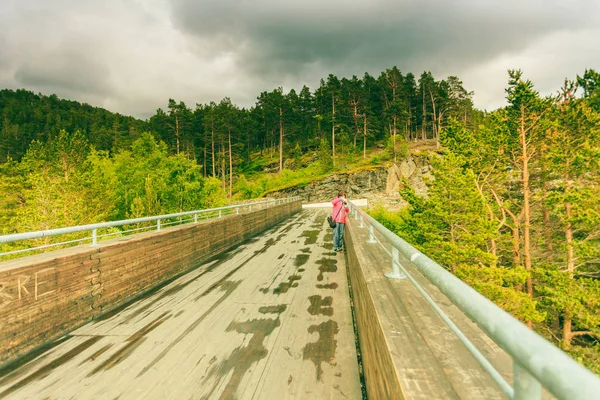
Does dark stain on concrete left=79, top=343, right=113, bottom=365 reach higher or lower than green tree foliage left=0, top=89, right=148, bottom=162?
lower

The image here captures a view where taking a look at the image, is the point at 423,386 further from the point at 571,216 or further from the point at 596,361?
the point at 596,361

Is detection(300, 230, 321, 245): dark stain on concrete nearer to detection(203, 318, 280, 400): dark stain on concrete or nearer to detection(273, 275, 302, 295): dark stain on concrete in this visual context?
detection(273, 275, 302, 295): dark stain on concrete

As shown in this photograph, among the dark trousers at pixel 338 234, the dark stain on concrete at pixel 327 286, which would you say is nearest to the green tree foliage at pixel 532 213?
the dark trousers at pixel 338 234

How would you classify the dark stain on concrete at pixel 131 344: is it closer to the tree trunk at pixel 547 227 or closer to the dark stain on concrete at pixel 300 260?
the dark stain on concrete at pixel 300 260

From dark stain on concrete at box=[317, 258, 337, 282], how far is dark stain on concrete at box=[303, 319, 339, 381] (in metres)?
2.36

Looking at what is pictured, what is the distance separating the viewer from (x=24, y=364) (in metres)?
3.69

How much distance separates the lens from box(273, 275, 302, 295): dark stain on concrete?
6184 millimetres


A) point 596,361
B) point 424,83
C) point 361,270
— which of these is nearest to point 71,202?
point 361,270

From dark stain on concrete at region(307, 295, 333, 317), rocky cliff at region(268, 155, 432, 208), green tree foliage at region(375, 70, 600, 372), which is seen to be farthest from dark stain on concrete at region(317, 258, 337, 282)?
rocky cliff at region(268, 155, 432, 208)

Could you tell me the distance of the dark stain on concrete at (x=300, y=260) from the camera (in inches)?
331

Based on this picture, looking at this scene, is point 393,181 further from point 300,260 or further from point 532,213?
point 300,260

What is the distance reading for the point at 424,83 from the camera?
2749 inches

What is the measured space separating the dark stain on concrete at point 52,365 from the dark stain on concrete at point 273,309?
2465 millimetres

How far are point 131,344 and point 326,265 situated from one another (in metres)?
5.18
